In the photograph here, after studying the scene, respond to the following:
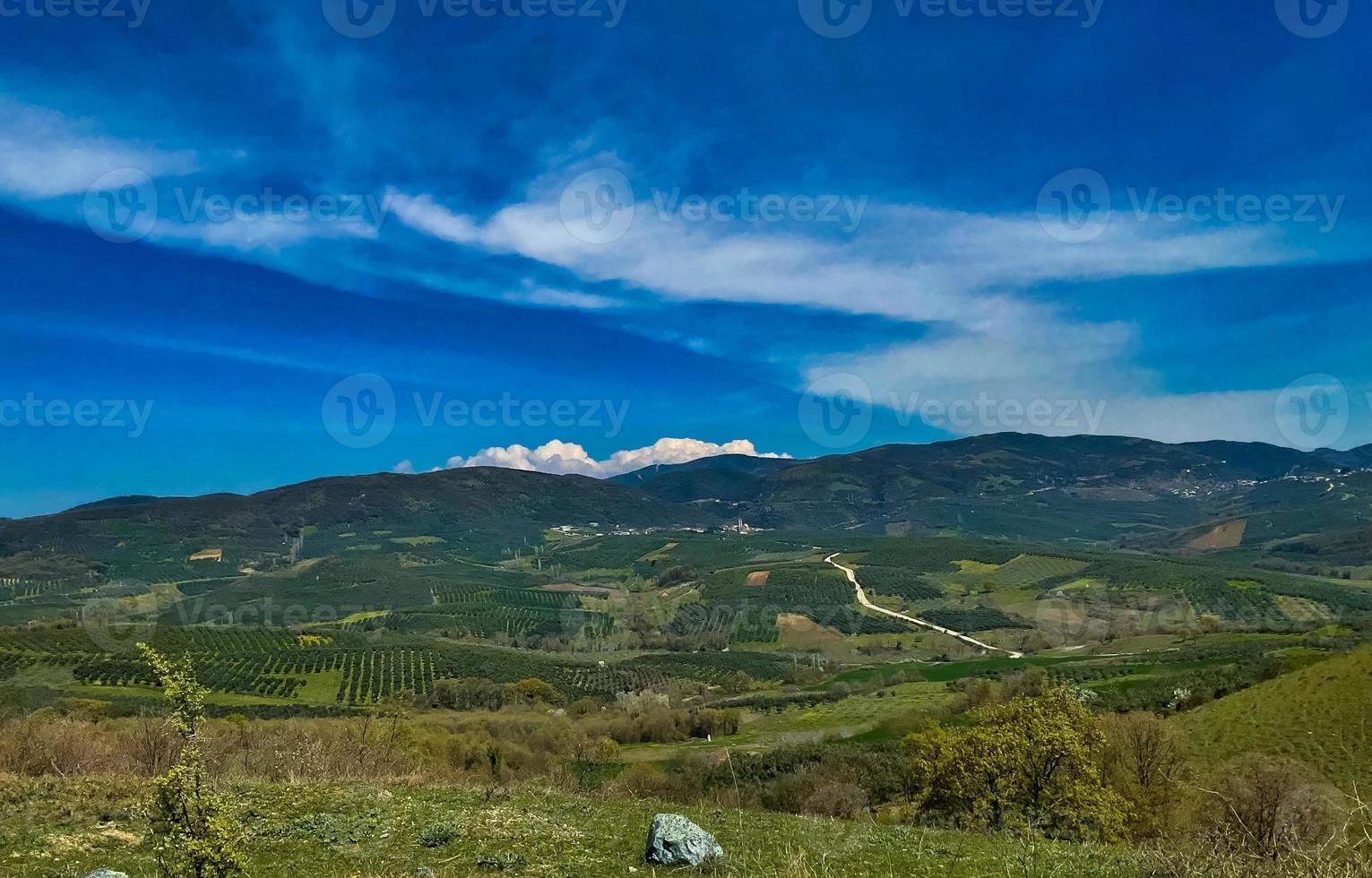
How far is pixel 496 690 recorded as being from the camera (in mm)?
112750

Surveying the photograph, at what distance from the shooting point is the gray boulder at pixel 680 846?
10.5 meters

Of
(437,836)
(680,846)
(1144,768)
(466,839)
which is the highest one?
(680,846)

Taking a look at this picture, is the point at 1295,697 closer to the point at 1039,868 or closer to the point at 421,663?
the point at 1039,868

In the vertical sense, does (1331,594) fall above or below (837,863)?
below

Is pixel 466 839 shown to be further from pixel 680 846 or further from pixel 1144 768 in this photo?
pixel 1144 768

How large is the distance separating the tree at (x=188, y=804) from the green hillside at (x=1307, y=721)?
6068cm

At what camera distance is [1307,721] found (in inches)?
2207

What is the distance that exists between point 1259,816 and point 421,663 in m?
147

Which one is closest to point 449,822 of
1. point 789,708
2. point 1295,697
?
point 1295,697

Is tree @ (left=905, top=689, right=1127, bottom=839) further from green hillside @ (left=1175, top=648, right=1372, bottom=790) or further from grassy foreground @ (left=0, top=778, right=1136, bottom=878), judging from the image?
green hillside @ (left=1175, top=648, right=1372, bottom=790)

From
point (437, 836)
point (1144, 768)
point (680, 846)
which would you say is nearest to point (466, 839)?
point (437, 836)

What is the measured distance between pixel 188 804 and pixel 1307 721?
2967 inches

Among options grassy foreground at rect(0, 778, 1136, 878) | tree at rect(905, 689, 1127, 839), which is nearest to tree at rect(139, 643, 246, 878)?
grassy foreground at rect(0, 778, 1136, 878)

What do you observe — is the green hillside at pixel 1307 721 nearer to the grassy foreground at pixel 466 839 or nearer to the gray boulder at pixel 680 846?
the grassy foreground at pixel 466 839
